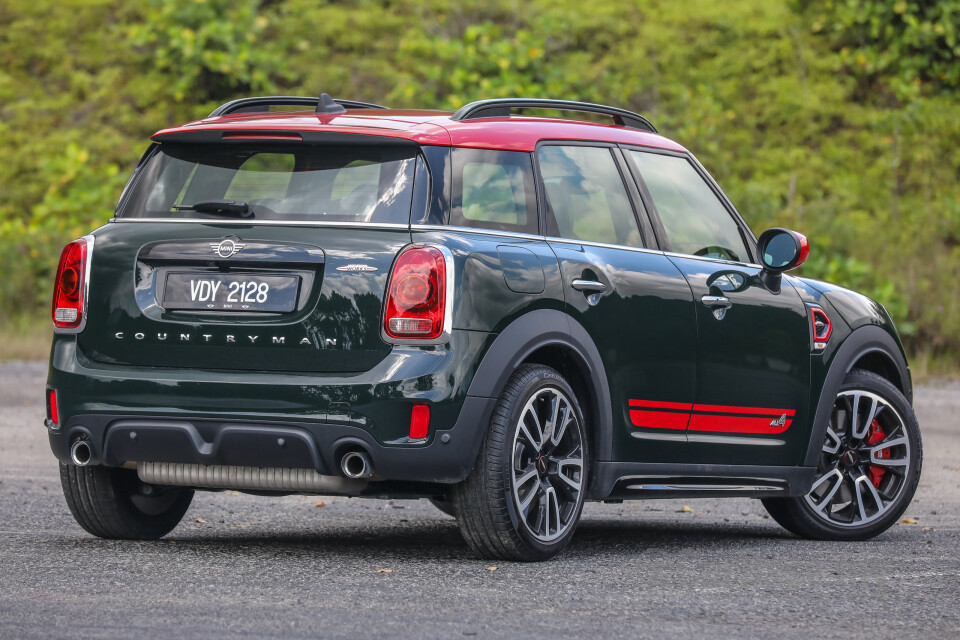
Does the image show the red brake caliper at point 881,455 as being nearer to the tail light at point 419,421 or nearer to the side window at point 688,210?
the side window at point 688,210

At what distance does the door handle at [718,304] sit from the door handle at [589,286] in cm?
73

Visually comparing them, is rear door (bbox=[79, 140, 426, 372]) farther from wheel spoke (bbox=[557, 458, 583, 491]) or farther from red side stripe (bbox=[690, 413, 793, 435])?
red side stripe (bbox=[690, 413, 793, 435])

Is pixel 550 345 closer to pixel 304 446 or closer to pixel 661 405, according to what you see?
pixel 661 405

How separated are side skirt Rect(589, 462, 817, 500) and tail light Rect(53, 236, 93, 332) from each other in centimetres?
215

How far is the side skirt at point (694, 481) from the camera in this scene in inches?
254

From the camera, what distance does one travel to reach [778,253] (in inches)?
287

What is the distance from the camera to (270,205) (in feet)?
19.7

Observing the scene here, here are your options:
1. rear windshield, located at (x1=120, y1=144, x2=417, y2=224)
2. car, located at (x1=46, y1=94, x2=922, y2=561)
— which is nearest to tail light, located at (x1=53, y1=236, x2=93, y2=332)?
car, located at (x1=46, y1=94, x2=922, y2=561)

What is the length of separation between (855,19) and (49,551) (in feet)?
54.7

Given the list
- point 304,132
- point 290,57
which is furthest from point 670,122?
point 304,132

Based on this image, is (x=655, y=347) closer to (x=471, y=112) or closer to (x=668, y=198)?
(x=668, y=198)

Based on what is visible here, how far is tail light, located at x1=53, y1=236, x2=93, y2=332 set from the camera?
6.08 meters

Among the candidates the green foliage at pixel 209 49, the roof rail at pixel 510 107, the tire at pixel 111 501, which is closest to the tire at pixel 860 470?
the roof rail at pixel 510 107

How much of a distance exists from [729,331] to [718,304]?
0.48 ft
